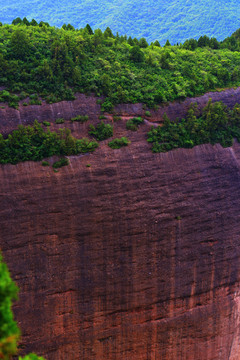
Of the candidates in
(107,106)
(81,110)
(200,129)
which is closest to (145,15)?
(200,129)

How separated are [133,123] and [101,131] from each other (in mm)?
1516

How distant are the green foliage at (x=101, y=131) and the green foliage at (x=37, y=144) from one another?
0.50 meters

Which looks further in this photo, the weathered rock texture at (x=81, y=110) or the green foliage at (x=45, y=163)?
the weathered rock texture at (x=81, y=110)

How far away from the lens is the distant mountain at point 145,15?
3975 cm

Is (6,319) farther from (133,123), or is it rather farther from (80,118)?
(133,123)

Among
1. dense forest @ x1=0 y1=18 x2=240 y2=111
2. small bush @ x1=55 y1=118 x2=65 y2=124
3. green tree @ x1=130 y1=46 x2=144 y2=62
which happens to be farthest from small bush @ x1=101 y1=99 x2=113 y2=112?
green tree @ x1=130 y1=46 x2=144 y2=62

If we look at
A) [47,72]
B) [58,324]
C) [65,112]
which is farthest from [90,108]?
[58,324]

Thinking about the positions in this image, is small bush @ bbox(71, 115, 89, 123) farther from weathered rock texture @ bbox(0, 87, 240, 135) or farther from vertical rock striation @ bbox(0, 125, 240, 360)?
vertical rock striation @ bbox(0, 125, 240, 360)

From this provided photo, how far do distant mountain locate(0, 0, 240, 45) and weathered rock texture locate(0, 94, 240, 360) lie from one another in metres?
28.6

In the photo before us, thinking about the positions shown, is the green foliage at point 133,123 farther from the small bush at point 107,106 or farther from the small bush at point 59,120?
the small bush at point 59,120

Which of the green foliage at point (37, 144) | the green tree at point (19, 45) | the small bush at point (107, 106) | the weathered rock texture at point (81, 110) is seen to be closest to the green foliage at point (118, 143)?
the green foliage at point (37, 144)

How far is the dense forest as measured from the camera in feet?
47.0

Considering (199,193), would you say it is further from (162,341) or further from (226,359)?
(226,359)

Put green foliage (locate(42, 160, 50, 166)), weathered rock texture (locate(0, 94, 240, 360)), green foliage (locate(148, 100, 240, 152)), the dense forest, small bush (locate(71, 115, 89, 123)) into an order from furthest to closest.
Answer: green foliage (locate(148, 100, 240, 152)), the dense forest, small bush (locate(71, 115, 89, 123)), green foliage (locate(42, 160, 50, 166)), weathered rock texture (locate(0, 94, 240, 360))
